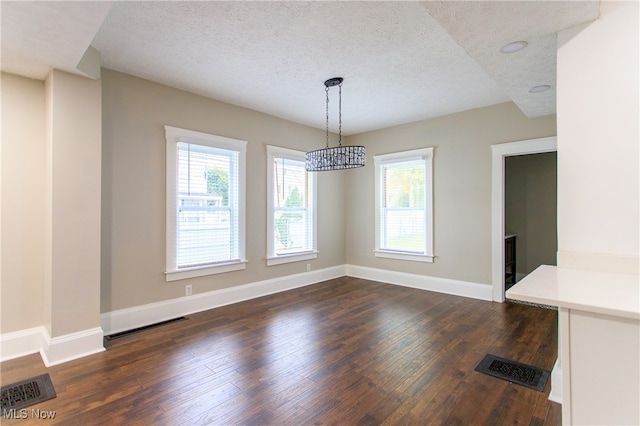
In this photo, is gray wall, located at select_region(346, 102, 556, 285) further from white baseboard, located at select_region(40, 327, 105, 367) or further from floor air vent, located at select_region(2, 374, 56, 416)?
floor air vent, located at select_region(2, 374, 56, 416)

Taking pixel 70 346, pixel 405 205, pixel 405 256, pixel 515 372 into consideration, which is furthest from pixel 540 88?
pixel 70 346

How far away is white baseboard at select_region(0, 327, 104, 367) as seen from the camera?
106 inches

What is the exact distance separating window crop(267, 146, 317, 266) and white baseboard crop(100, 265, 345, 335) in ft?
1.16

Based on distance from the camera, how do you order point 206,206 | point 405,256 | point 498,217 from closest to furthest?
point 206,206, point 498,217, point 405,256

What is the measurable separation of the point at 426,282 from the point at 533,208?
8.01 ft

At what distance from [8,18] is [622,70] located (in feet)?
12.2

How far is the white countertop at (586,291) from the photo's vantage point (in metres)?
1.18

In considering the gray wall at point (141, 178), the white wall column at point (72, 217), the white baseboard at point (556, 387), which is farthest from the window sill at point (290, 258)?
the white baseboard at point (556, 387)

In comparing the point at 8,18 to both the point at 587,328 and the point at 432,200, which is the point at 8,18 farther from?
the point at 432,200

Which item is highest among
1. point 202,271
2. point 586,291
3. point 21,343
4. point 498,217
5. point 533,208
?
point 533,208

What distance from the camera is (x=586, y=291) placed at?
1366 mm

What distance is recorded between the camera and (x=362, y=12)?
2338mm

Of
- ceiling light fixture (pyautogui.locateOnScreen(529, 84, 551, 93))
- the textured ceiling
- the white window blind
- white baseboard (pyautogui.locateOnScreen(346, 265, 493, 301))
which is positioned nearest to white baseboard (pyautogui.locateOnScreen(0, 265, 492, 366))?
white baseboard (pyautogui.locateOnScreen(346, 265, 493, 301))

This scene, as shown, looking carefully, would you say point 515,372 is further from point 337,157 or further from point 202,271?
point 202,271
